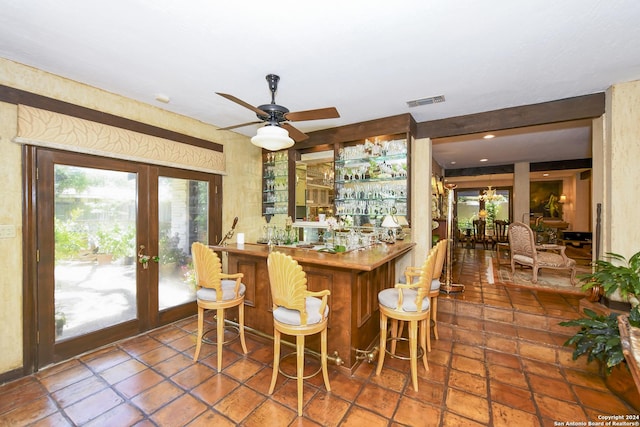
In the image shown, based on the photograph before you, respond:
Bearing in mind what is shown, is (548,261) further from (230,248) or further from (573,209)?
(573,209)

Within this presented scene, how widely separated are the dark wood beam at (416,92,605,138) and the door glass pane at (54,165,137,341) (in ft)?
13.4

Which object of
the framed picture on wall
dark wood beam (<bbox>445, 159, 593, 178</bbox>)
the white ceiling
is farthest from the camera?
the framed picture on wall

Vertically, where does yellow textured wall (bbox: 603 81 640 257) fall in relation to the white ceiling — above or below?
below

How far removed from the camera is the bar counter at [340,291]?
239 centimetres

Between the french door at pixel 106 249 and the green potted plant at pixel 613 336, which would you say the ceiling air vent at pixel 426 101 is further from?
the french door at pixel 106 249

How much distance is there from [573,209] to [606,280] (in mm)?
9242

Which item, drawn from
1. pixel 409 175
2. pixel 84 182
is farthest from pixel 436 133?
pixel 84 182

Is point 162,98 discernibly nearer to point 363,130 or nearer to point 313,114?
point 313,114

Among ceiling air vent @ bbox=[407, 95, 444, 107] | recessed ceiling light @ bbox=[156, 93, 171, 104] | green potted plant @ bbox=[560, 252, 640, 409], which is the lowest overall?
green potted plant @ bbox=[560, 252, 640, 409]

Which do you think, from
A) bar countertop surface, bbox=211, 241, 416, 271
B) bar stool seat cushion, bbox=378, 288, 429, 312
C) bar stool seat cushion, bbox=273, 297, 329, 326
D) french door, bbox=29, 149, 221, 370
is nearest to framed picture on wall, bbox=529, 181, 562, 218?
bar stool seat cushion, bbox=378, 288, 429, 312

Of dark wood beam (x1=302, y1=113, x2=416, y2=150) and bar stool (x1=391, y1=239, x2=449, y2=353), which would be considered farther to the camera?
dark wood beam (x1=302, y1=113, x2=416, y2=150)

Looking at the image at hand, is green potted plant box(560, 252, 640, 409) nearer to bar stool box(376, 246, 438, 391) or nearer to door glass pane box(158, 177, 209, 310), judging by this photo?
bar stool box(376, 246, 438, 391)

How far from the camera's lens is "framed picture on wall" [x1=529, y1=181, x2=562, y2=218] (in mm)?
9867

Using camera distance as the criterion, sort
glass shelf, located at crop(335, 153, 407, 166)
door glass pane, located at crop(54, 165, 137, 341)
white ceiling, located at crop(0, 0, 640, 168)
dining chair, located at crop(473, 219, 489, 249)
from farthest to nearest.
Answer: dining chair, located at crop(473, 219, 489, 249)
glass shelf, located at crop(335, 153, 407, 166)
door glass pane, located at crop(54, 165, 137, 341)
white ceiling, located at crop(0, 0, 640, 168)
